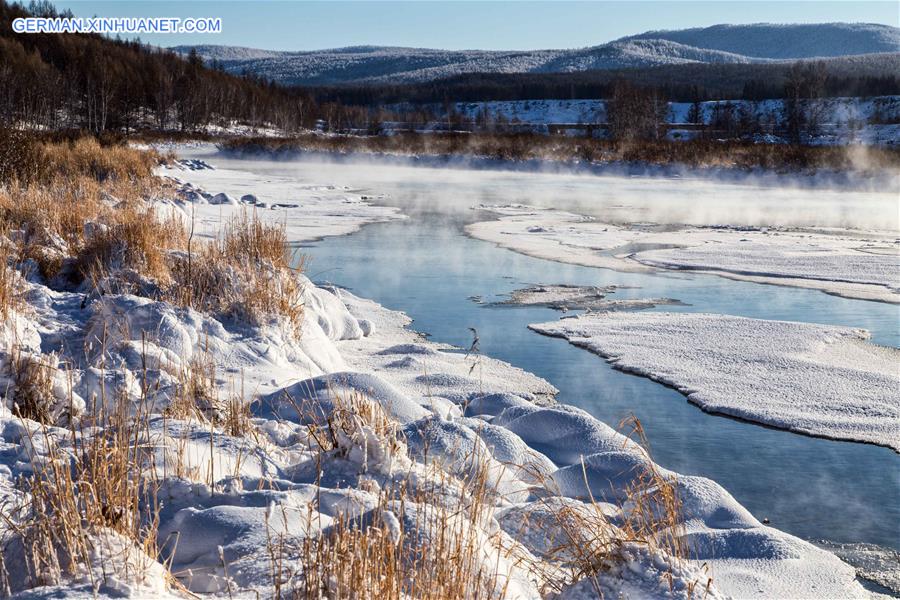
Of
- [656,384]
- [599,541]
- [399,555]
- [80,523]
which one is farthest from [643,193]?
[80,523]

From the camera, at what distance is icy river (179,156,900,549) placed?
4.45 meters

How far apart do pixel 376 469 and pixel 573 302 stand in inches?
228

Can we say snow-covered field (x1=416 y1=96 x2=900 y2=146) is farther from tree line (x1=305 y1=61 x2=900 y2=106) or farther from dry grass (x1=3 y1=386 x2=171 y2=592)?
dry grass (x1=3 y1=386 x2=171 y2=592)

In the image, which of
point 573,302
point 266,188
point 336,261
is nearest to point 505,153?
point 266,188

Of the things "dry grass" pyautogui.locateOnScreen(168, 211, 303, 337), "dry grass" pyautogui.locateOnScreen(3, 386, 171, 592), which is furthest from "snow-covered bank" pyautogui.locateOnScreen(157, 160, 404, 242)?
"dry grass" pyautogui.locateOnScreen(3, 386, 171, 592)

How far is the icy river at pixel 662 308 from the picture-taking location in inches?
175

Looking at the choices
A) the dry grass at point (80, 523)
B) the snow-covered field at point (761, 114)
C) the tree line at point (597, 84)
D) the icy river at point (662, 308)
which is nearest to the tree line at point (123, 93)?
the snow-covered field at point (761, 114)

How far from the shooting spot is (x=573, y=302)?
8898mm

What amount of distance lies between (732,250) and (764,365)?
6227mm

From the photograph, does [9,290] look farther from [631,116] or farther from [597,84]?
[597,84]

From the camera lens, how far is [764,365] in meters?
6.49

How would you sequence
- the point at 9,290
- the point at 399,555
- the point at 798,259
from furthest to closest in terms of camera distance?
1. the point at 798,259
2. the point at 9,290
3. the point at 399,555

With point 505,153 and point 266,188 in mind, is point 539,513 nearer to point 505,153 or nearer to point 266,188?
point 266,188

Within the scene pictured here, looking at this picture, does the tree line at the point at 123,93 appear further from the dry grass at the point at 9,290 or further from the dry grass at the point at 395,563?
the dry grass at the point at 395,563
